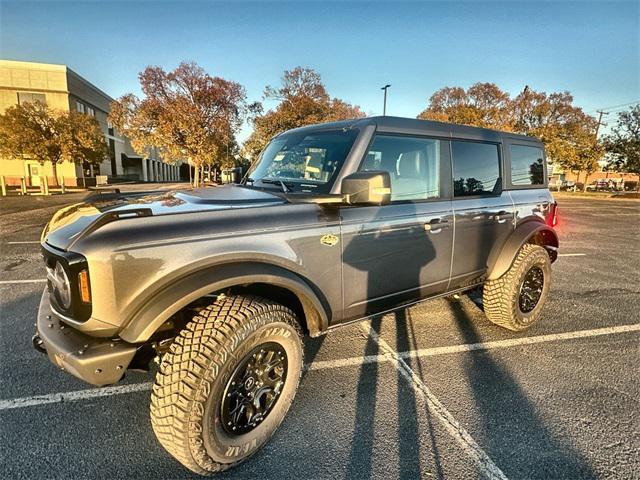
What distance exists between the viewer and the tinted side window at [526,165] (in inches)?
153

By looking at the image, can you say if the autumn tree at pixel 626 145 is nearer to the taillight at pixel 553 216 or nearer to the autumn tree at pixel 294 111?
the autumn tree at pixel 294 111

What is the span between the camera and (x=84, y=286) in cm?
176

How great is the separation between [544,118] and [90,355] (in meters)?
44.1

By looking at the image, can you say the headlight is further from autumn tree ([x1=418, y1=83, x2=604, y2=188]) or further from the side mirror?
autumn tree ([x1=418, y1=83, x2=604, y2=188])

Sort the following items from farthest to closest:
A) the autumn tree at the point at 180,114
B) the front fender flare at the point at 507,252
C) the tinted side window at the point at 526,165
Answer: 1. the autumn tree at the point at 180,114
2. the tinted side window at the point at 526,165
3. the front fender flare at the point at 507,252

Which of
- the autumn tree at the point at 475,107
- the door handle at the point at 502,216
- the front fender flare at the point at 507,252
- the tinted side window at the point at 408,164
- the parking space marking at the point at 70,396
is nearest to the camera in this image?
the parking space marking at the point at 70,396

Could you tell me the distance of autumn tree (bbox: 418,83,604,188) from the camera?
113 ft

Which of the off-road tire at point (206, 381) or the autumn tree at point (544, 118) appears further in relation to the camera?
the autumn tree at point (544, 118)

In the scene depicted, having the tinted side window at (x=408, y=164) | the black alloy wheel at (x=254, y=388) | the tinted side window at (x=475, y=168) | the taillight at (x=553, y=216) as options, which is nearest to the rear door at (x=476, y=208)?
the tinted side window at (x=475, y=168)

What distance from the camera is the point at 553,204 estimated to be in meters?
4.23

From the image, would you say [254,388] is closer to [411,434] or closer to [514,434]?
[411,434]

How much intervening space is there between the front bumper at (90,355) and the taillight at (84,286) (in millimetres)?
258

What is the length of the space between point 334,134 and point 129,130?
83.3 ft

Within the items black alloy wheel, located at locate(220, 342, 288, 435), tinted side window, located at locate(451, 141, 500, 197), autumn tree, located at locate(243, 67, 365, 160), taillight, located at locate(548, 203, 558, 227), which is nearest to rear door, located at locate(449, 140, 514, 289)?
tinted side window, located at locate(451, 141, 500, 197)
